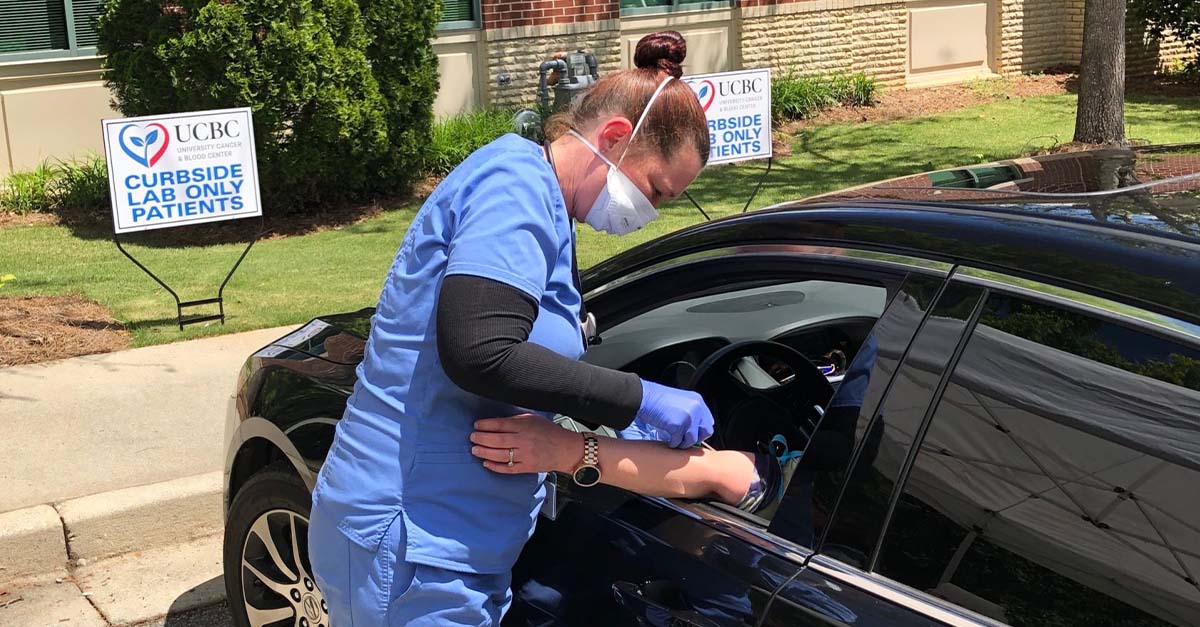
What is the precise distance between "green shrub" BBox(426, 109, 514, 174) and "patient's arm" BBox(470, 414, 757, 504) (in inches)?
356

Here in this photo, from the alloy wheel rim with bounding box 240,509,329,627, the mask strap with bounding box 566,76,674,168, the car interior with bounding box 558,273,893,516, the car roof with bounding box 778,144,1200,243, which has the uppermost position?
the mask strap with bounding box 566,76,674,168

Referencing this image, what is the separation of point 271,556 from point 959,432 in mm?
1966

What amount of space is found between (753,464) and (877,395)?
39 cm

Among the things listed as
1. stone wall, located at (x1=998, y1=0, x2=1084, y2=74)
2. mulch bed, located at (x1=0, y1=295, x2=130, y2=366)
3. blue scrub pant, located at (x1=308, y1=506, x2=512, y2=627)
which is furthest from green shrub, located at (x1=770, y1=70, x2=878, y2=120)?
blue scrub pant, located at (x1=308, y1=506, x2=512, y2=627)

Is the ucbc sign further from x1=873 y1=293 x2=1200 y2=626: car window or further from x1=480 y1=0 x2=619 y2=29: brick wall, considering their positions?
x1=480 y1=0 x2=619 y2=29: brick wall

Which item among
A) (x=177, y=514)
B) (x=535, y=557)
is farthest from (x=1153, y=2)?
(x=535, y=557)

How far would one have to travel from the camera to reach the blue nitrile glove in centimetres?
222

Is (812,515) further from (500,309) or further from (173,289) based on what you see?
(173,289)

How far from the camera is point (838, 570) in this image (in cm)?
212

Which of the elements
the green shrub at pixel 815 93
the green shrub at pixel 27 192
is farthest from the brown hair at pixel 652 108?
the green shrub at pixel 815 93

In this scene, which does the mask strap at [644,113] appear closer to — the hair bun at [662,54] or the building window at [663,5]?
the hair bun at [662,54]

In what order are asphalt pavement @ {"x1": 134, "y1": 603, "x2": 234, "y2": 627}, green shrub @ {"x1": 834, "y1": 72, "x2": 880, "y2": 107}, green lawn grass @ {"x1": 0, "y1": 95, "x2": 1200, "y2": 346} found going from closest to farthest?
asphalt pavement @ {"x1": 134, "y1": 603, "x2": 234, "y2": 627} < green lawn grass @ {"x1": 0, "y1": 95, "x2": 1200, "y2": 346} < green shrub @ {"x1": 834, "y1": 72, "x2": 880, "y2": 107}

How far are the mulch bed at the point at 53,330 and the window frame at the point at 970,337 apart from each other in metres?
5.86

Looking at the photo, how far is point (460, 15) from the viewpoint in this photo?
524 inches
